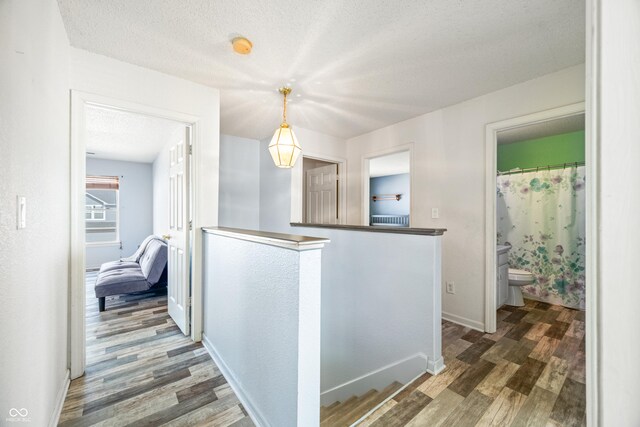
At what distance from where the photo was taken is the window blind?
4.97 metres

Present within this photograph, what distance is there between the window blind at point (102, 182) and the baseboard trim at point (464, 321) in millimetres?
6348

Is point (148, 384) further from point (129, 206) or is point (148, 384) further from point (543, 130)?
point (129, 206)

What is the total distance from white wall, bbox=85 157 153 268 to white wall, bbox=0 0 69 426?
4415mm

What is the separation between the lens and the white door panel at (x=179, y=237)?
2.27 m

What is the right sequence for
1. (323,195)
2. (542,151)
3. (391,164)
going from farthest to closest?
(391,164)
(323,195)
(542,151)

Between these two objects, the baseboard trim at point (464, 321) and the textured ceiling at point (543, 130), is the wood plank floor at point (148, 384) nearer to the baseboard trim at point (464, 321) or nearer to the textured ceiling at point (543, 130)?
the baseboard trim at point (464, 321)

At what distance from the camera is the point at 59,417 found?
4.50ft

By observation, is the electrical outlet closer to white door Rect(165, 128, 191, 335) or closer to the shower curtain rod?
the shower curtain rod

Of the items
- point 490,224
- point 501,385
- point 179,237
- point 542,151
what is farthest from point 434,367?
point 542,151

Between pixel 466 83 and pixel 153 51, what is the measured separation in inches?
101

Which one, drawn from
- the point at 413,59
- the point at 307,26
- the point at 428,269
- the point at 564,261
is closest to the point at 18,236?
the point at 307,26

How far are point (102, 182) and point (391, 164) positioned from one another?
240 inches

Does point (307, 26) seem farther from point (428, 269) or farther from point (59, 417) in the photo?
point (59, 417)

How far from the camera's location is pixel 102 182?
5066mm
